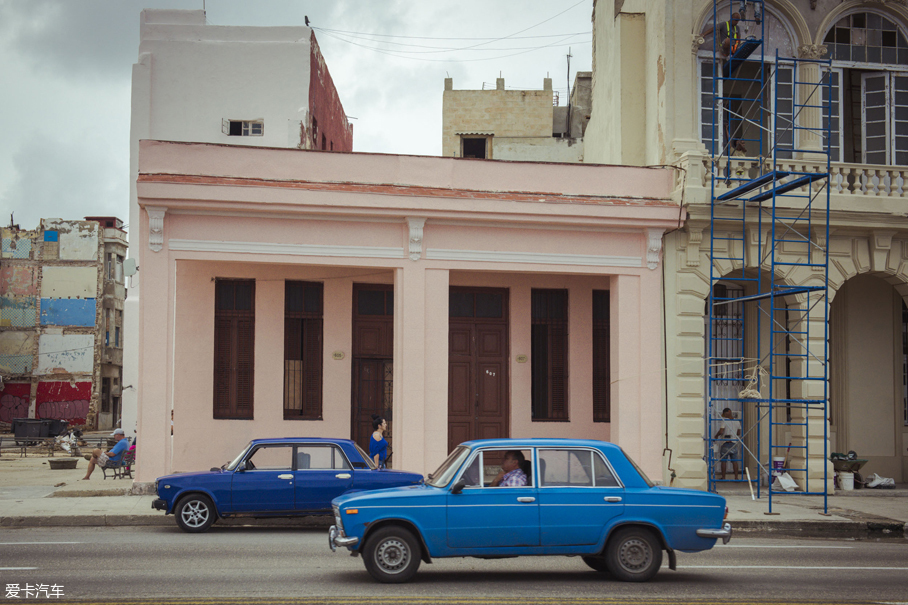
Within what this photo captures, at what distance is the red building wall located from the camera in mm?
29836

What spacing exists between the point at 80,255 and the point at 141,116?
20.8m

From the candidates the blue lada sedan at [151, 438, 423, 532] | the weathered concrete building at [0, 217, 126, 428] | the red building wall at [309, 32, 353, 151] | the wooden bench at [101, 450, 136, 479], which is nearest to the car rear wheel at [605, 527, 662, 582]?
the blue lada sedan at [151, 438, 423, 532]

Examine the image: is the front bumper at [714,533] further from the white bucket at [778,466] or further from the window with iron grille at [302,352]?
the window with iron grille at [302,352]

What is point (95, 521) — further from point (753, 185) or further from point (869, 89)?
point (869, 89)

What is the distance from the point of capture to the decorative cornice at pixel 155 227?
52.6ft

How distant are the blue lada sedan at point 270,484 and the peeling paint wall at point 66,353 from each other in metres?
37.4

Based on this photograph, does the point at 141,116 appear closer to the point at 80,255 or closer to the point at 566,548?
the point at 80,255

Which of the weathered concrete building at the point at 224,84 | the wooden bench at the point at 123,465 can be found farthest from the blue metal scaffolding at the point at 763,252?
the weathered concrete building at the point at 224,84

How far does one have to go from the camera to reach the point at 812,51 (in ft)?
61.3

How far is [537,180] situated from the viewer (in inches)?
695

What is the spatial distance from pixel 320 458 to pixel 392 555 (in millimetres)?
4305

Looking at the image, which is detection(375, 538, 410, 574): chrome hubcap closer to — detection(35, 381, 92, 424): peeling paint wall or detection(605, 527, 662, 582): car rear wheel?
Result: detection(605, 527, 662, 582): car rear wheel

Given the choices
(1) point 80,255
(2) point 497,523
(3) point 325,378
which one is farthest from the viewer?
(1) point 80,255

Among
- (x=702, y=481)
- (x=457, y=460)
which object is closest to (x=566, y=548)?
(x=457, y=460)
